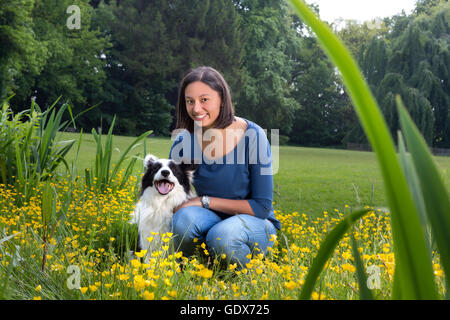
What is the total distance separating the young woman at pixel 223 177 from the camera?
7.58ft

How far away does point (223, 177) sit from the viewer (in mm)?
2449

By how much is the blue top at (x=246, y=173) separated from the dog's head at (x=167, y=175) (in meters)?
0.10

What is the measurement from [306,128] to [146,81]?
429 inches

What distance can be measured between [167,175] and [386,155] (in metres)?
2.07

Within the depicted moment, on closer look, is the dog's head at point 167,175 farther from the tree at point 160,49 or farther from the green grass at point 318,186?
the tree at point 160,49

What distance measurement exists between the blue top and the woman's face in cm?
24

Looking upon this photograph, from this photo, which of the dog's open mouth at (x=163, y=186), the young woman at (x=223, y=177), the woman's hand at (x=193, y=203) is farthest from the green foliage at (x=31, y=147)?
the young woman at (x=223, y=177)

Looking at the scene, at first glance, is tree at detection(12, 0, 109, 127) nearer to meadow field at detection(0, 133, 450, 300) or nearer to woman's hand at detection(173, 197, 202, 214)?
meadow field at detection(0, 133, 450, 300)

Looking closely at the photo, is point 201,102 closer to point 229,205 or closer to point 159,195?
point 229,205

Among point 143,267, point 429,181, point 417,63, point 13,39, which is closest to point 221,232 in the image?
point 143,267

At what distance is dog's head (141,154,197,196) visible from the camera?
8.27ft
